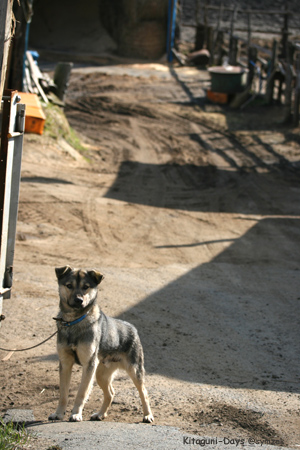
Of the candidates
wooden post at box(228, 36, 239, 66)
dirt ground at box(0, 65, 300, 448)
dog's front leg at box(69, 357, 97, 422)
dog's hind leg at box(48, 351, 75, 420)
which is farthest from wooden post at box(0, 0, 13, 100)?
wooden post at box(228, 36, 239, 66)

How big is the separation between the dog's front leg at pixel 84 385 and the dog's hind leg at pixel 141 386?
0.42 m

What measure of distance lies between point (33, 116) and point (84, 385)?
10380 mm

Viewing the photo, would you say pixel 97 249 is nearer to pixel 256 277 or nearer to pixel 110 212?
pixel 110 212

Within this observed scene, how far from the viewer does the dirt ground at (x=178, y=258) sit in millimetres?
5504

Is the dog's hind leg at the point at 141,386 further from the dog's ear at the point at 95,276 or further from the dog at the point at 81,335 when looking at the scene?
the dog's ear at the point at 95,276

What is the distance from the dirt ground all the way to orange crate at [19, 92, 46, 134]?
0.26 meters

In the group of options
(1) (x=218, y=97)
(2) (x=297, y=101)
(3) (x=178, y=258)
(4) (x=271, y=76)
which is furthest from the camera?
(1) (x=218, y=97)

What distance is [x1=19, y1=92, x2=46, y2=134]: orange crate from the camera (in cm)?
1382

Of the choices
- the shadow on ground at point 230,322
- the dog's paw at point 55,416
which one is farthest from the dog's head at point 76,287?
the shadow on ground at point 230,322

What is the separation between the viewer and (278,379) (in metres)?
5.96

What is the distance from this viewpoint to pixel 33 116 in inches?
547

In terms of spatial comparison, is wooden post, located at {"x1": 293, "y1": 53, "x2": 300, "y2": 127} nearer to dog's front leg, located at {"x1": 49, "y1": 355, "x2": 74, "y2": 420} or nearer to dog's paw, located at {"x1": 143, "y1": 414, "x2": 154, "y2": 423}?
dog's paw, located at {"x1": 143, "y1": 414, "x2": 154, "y2": 423}

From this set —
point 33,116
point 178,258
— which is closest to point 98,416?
point 178,258

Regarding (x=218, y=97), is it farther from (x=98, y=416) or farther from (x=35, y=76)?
(x=98, y=416)
